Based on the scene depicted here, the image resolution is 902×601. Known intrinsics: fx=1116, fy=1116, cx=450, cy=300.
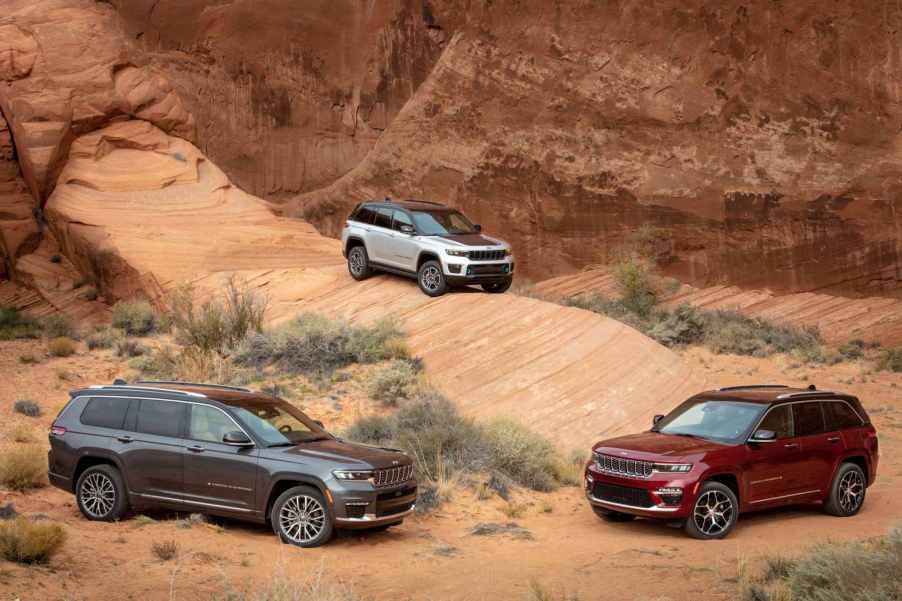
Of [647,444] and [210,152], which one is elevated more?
[210,152]

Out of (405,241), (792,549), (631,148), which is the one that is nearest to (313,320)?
(405,241)

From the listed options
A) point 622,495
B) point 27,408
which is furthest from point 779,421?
point 27,408

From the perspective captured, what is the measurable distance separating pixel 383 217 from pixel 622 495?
39.5ft

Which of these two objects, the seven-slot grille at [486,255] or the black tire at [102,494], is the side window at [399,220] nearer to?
the seven-slot grille at [486,255]

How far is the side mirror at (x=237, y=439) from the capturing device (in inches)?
482

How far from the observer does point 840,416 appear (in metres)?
14.6

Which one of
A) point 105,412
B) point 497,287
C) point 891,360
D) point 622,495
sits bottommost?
point 891,360

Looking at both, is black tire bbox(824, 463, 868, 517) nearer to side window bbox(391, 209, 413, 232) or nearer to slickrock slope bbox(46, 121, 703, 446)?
slickrock slope bbox(46, 121, 703, 446)

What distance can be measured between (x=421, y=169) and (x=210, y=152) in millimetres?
10890

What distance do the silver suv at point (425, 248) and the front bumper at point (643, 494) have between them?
9.19m

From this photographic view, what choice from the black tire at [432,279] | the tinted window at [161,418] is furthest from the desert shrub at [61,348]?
the tinted window at [161,418]

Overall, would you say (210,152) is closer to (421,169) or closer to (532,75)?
(421,169)

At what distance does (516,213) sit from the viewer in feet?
115

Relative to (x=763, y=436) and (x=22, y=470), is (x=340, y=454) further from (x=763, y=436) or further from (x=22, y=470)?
(x=763, y=436)
